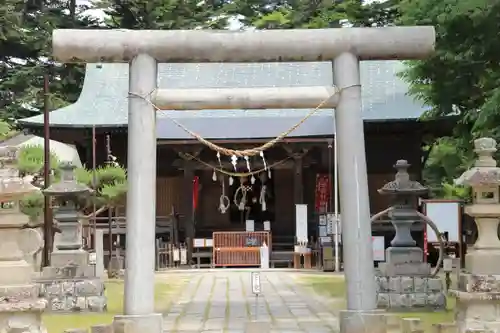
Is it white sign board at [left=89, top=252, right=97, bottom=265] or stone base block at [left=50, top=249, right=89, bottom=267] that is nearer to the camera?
stone base block at [left=50, top=249, right=89, bottom=267]

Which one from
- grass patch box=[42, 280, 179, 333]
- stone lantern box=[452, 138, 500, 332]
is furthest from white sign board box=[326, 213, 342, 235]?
stone lantern box=[452, 138, 500, 332]

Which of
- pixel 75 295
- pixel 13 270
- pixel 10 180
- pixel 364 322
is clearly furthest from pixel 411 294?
pixel 10 180

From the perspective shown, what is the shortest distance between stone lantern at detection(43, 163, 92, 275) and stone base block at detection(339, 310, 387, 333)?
18.8 feet

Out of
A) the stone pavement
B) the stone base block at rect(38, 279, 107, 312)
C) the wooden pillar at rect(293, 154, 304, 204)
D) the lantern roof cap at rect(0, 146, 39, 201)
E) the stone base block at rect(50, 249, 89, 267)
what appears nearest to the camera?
the lantern roof cap at rect(0, 146, 39, 201)

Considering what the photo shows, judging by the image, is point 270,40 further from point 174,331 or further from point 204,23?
point 204,23

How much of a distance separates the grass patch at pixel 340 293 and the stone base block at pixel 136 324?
353cm

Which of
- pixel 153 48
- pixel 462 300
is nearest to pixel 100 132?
pixel 153 48

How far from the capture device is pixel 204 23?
3325cm

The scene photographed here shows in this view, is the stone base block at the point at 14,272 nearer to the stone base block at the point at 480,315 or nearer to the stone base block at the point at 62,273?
the stone base block at the point at 62,273

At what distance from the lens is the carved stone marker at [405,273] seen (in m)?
12.3

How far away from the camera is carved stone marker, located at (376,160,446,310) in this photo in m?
12.3

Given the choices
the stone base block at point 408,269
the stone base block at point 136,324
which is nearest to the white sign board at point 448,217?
the stone base block at point 408,269

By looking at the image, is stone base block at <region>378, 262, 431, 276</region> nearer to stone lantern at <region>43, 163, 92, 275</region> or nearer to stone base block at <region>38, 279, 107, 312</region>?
stone base block at <region>38, 279, 107, 312</region>

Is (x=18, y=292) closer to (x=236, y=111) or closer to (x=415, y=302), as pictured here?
(x=415, y=302)
